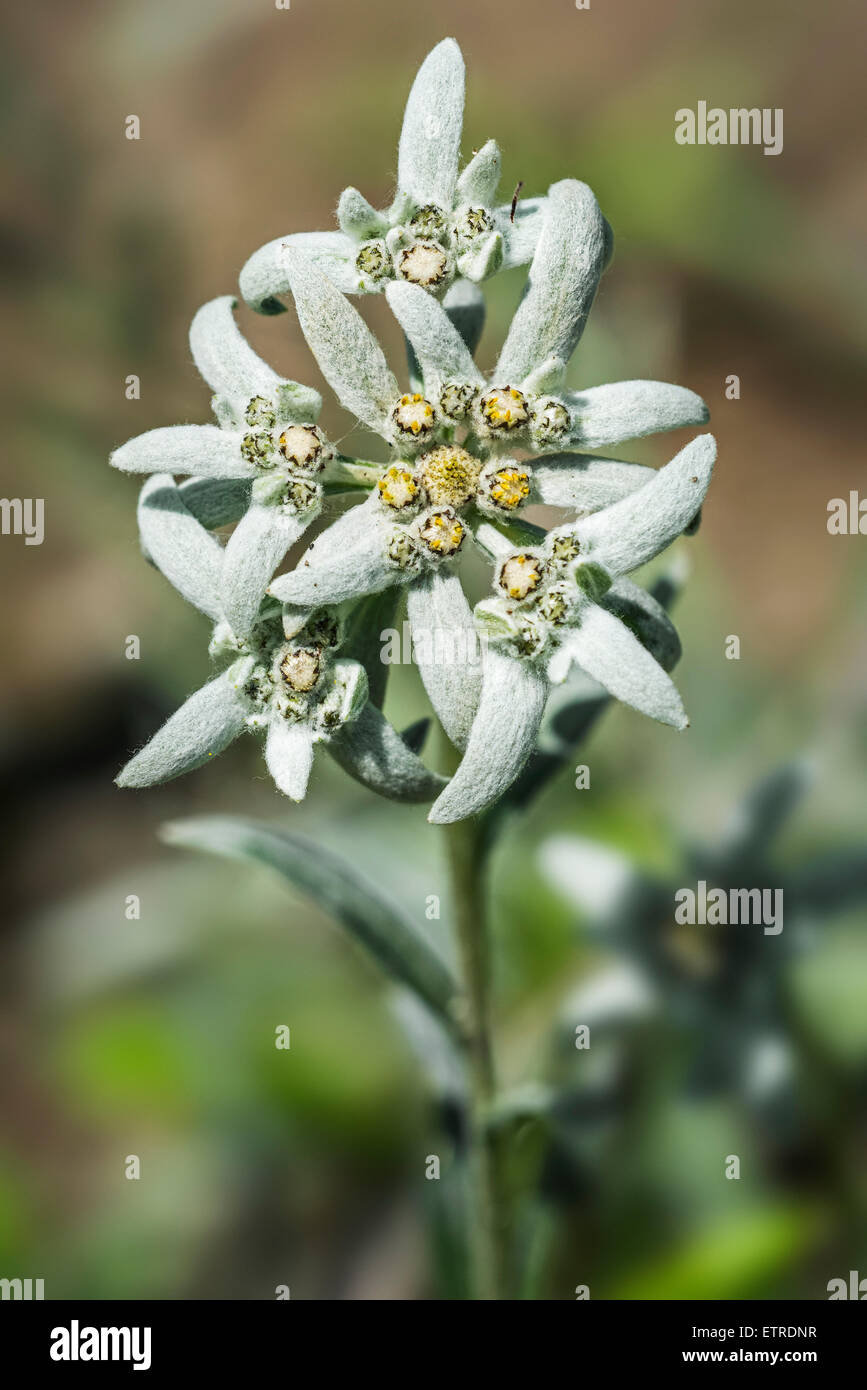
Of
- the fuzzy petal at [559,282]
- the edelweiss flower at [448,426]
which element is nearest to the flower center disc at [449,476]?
the edelweiss flower at [448,426]

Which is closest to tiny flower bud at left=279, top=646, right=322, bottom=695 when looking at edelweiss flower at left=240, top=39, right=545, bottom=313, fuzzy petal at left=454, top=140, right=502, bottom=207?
edelweiss flower at left=240, top=39, right=545, bottom=313

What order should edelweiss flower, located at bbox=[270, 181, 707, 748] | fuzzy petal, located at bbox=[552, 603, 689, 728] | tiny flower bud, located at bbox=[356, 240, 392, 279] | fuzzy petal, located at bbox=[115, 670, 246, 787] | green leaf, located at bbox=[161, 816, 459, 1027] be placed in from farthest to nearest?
green leaf, located at bbox=[161, 816, 459, 1027]
tiny flower bud, located at bbox=[356, 240, 392, 279]
fuzzy petal, located at bbox=[115, 670, 246, 787]
edelweiss flower, located at bbox=[270, 181, 707, 748]
fuzzy petal, located at bbox=[552, 603, 689, 728]

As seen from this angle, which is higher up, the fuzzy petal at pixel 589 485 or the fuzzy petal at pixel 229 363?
the fuzzy petal at pixel 229 363

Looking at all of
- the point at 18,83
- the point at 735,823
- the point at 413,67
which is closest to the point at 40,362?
the point at 18,83

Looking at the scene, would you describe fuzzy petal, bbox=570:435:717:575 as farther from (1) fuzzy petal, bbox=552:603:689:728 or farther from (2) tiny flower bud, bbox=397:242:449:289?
(2) tiny flower bud, bbox=397:242:449:289

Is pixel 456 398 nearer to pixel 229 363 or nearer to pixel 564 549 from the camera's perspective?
pixel 564 549

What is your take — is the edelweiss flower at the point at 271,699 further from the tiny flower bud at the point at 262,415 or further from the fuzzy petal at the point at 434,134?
the fuzzy petal at the point at 434,134

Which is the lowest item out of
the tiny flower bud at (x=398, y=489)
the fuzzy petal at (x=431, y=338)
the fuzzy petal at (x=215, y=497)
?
the tiny flower bud at (x=398, y=489)
